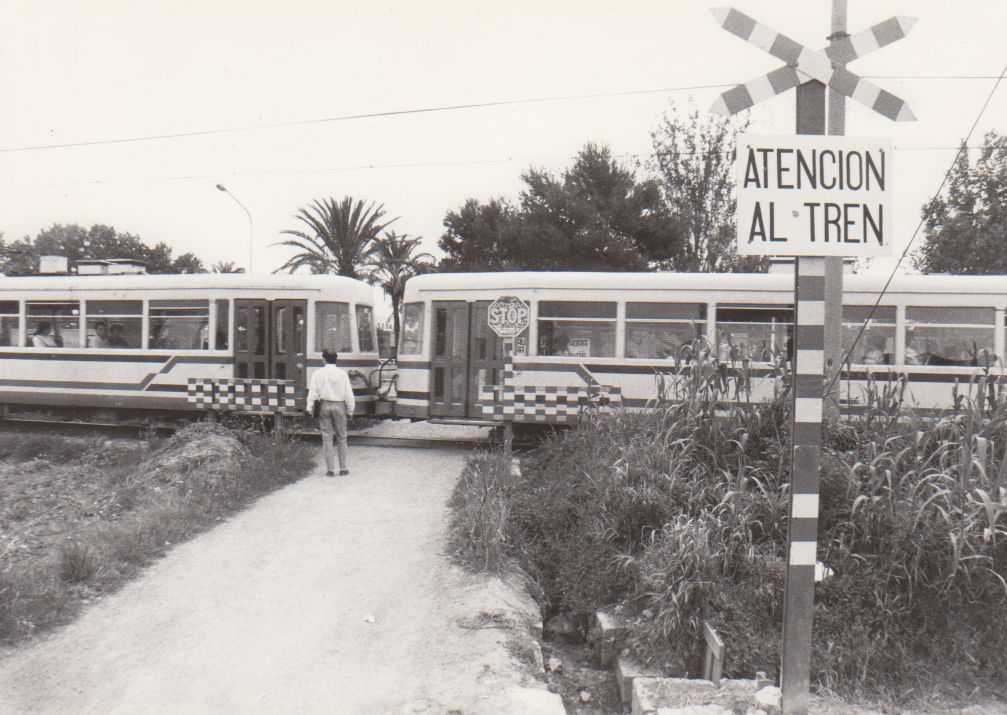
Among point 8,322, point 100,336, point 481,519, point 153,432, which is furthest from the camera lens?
point 8,322

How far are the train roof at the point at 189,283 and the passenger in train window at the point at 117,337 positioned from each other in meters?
0.68

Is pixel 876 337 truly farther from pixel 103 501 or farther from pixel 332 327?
pixel 103 501

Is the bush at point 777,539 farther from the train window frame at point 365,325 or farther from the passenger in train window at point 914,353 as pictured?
the train window frame at point 365,325

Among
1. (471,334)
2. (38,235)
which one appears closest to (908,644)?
(471,334)

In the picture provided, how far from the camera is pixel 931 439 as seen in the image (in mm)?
Answer: 6312

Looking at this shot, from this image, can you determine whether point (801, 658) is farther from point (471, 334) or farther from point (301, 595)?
point (471, 334)

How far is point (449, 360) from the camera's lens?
12.7 m

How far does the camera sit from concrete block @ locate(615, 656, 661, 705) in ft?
16.1

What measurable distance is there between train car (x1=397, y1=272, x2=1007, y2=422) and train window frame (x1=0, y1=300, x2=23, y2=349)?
7674 mm

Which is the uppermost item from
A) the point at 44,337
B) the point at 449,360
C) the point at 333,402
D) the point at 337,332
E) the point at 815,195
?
the point at 815,195

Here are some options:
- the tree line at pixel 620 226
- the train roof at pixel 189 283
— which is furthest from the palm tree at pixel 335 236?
the train roof at pixel 189 283

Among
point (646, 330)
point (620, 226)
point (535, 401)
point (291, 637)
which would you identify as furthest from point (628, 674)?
point (620, 226)

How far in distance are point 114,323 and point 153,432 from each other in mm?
2404

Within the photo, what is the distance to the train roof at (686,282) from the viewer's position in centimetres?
1103
